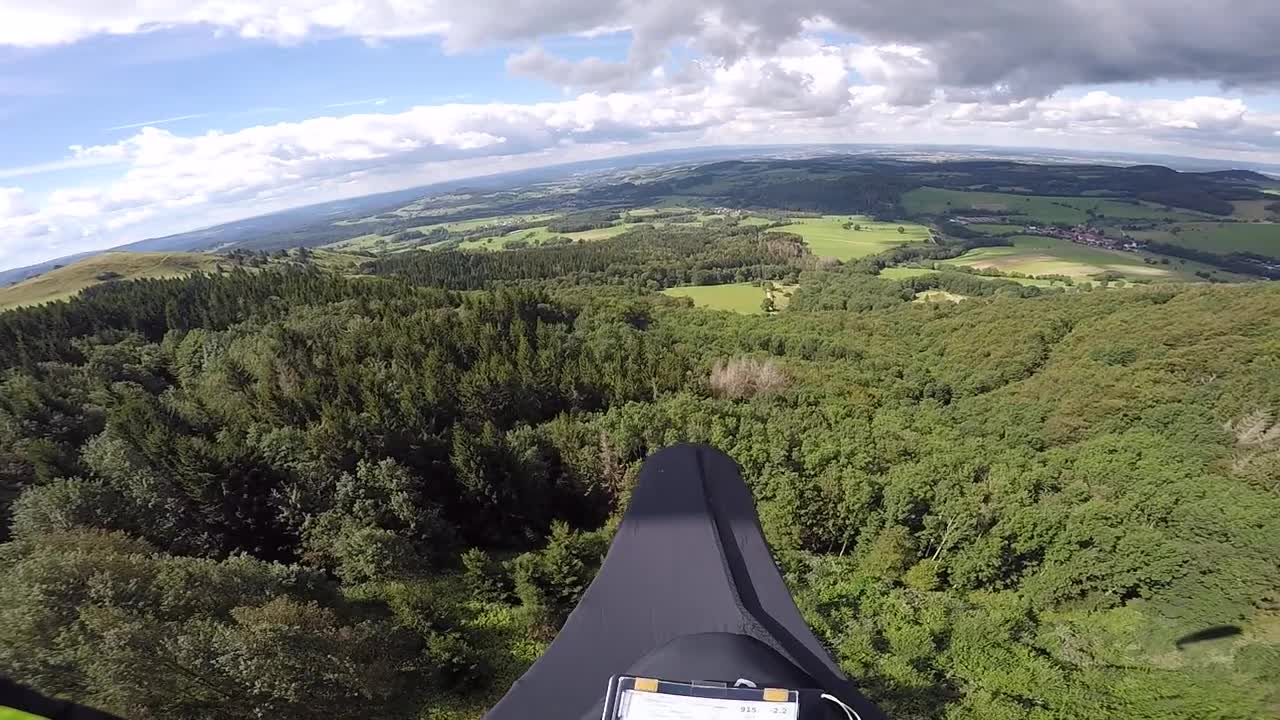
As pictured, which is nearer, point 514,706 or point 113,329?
point 514,706

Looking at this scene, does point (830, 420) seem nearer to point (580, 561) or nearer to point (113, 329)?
point (580, 561)

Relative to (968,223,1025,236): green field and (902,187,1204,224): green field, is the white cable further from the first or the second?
(902,187,1204,224): green field

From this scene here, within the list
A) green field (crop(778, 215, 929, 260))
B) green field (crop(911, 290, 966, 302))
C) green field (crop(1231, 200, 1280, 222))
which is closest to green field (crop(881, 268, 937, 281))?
green field (crop(911, 290, 966, 302))

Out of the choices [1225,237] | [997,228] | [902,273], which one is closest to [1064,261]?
[902,273]

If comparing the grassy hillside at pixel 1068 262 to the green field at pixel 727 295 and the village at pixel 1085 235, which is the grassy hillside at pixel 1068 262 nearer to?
the village at pixel 1085 235

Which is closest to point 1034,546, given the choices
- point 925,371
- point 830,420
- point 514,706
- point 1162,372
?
point 830,420

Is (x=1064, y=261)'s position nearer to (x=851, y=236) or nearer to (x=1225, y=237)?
(x=1225, y=237)
